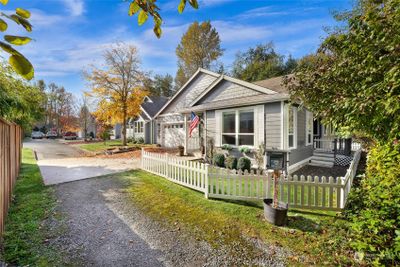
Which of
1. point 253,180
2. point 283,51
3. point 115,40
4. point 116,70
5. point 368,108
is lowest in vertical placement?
point 253,180

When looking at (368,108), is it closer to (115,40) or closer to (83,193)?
(83,193)

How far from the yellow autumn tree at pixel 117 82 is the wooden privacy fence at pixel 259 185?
14.2 m

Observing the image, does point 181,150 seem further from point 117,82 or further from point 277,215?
point 277,215

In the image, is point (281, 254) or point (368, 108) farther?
point (281, 254)

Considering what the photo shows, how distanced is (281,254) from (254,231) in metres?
0.80

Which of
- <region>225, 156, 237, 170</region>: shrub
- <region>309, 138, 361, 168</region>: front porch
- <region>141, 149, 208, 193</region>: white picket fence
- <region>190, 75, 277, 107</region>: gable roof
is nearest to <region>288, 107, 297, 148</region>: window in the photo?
<region>190, 75, 277, 107</region>: gable roof

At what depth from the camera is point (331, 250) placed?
354 cm

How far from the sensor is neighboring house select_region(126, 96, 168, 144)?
24422 mm

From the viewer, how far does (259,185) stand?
562 cm

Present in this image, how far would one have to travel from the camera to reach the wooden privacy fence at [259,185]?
5102 mm

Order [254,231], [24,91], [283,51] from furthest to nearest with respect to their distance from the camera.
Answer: [283,51] → [24,91] → [254,231]

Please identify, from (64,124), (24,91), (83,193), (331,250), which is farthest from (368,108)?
(64,124)

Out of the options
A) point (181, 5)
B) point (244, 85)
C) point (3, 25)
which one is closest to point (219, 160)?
point (244, 85)

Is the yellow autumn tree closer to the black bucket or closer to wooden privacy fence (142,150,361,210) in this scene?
wooden privacy fence (142,150,361,210)
